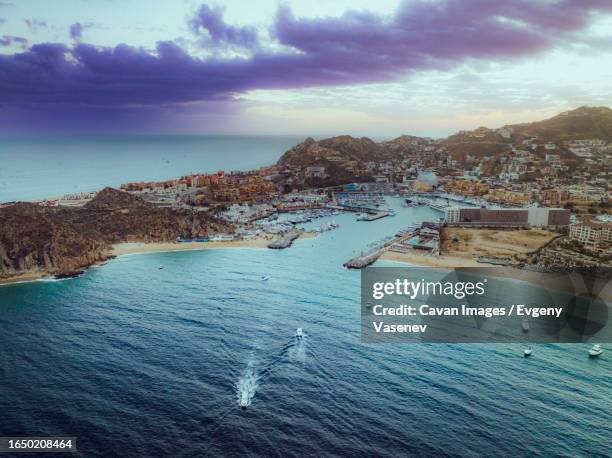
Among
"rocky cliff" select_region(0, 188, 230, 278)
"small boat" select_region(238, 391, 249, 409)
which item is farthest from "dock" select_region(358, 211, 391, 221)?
"small boat" select_region(238, 391, 249, 409)

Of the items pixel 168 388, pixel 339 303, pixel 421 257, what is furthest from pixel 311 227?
pixel 168 388

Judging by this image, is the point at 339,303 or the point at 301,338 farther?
the point at 339,303

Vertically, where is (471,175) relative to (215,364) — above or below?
above

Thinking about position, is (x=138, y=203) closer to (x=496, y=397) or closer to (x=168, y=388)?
(x=168, y=388)

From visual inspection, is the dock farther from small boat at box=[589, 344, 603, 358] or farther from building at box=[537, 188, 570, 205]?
small boat at box=[589, 344, 603, 358]

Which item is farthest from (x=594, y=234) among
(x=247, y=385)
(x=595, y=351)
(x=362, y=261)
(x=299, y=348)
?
(x=247, y=385)

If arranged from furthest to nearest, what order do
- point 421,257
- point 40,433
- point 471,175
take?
1. point 471,175
2. point 421,257
3. point 40,433

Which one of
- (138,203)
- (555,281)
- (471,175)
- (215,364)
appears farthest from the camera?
(471,175)
